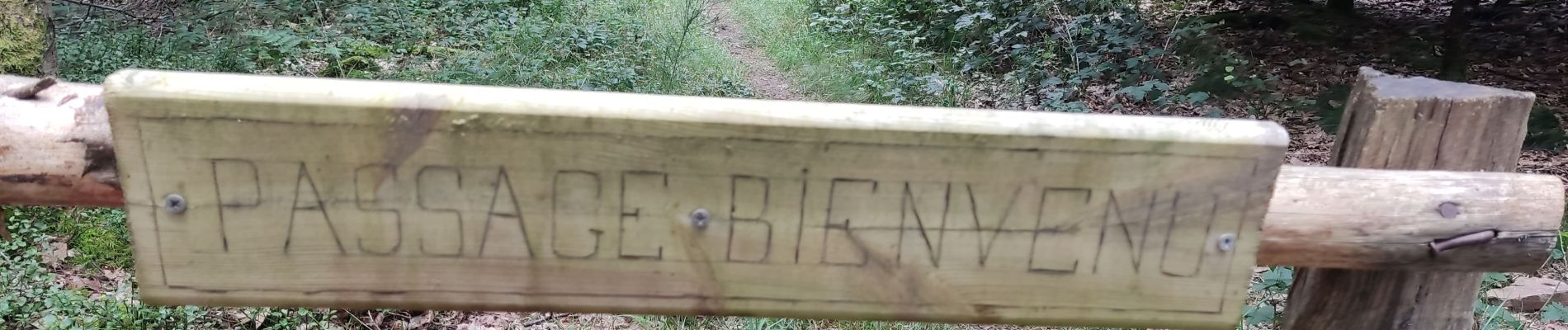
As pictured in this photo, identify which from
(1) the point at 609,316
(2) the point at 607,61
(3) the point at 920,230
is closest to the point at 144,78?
(3) the point at 920,230

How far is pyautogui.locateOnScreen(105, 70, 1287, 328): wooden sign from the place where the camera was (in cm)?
103

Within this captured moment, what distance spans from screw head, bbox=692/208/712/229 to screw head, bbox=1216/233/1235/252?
2.21 feet

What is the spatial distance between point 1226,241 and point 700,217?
70 cm

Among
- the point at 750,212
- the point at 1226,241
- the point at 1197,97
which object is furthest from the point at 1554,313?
the point at 750,212

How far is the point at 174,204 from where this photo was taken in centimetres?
106

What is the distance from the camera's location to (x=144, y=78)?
3.30ft

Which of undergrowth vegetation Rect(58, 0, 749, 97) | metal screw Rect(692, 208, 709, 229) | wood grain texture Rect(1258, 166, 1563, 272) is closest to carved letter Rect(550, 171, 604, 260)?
metal screw Rect(692, 208, 709, 229)

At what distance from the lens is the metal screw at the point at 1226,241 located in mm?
1156

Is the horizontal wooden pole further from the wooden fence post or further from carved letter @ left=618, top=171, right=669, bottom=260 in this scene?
carved letter @ left=618, top=171, right=669, bottom=260

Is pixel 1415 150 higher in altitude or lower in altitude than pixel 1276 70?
higher

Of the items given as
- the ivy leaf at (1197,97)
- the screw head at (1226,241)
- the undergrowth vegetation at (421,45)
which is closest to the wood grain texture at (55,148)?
the screw head at (1226,241)

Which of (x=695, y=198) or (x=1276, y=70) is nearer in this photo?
(x=695, y=198)

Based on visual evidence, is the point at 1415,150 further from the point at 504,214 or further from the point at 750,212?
the point at 504,214

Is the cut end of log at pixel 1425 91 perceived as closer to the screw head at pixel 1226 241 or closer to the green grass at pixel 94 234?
the screw head at pixel 1226 241
